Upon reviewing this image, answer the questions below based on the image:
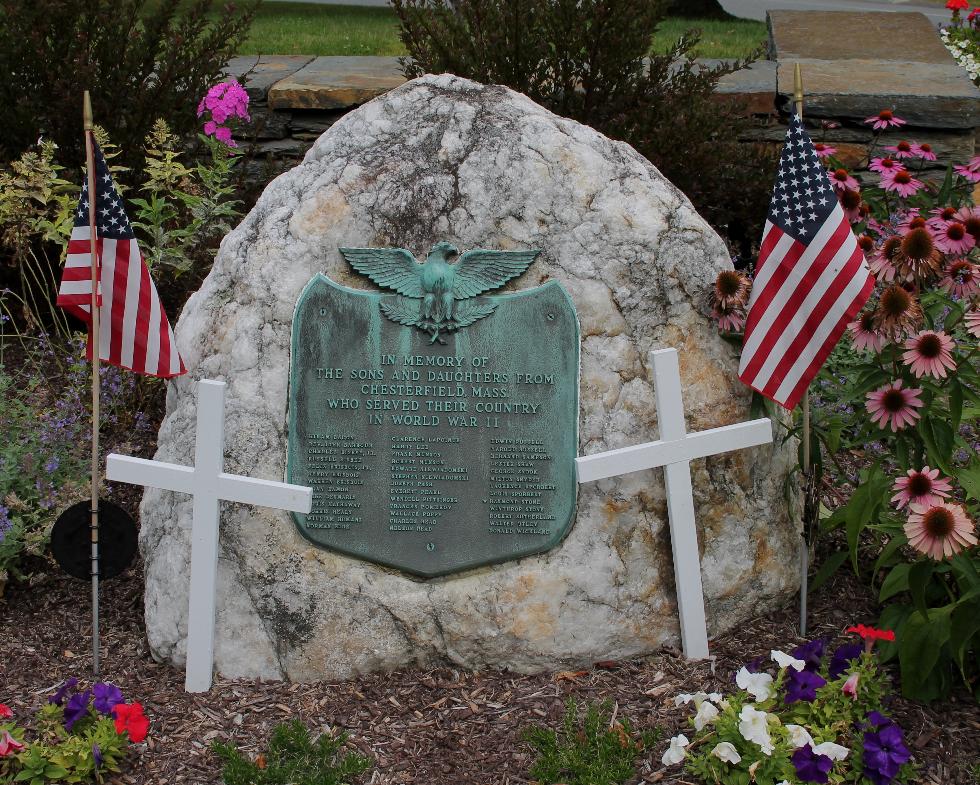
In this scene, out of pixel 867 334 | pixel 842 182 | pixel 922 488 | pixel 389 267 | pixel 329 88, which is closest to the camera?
pixel 922 488

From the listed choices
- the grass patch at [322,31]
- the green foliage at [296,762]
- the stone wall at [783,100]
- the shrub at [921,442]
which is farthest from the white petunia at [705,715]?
the grass patch at [322,31]

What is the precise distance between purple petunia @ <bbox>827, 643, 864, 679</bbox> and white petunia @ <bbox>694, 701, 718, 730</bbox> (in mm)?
469

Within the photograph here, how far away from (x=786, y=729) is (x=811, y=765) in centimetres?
14

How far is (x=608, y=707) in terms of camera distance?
3.60 metres

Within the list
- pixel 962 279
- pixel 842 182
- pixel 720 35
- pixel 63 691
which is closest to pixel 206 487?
pixel 63 691

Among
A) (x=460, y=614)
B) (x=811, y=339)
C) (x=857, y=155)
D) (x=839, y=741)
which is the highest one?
(x=857, y=155)

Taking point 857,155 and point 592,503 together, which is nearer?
point 592,503

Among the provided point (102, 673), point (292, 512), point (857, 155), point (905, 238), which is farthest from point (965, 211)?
point (857, 155)

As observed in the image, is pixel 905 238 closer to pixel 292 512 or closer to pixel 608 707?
pixel 608 707

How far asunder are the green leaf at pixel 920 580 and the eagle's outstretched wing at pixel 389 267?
1.85 meters

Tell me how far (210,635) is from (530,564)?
3.59ft

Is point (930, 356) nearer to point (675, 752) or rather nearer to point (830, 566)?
point (830, 566)

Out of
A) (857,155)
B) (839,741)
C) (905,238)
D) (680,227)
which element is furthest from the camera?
(857,155)

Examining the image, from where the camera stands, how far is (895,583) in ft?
12.2
